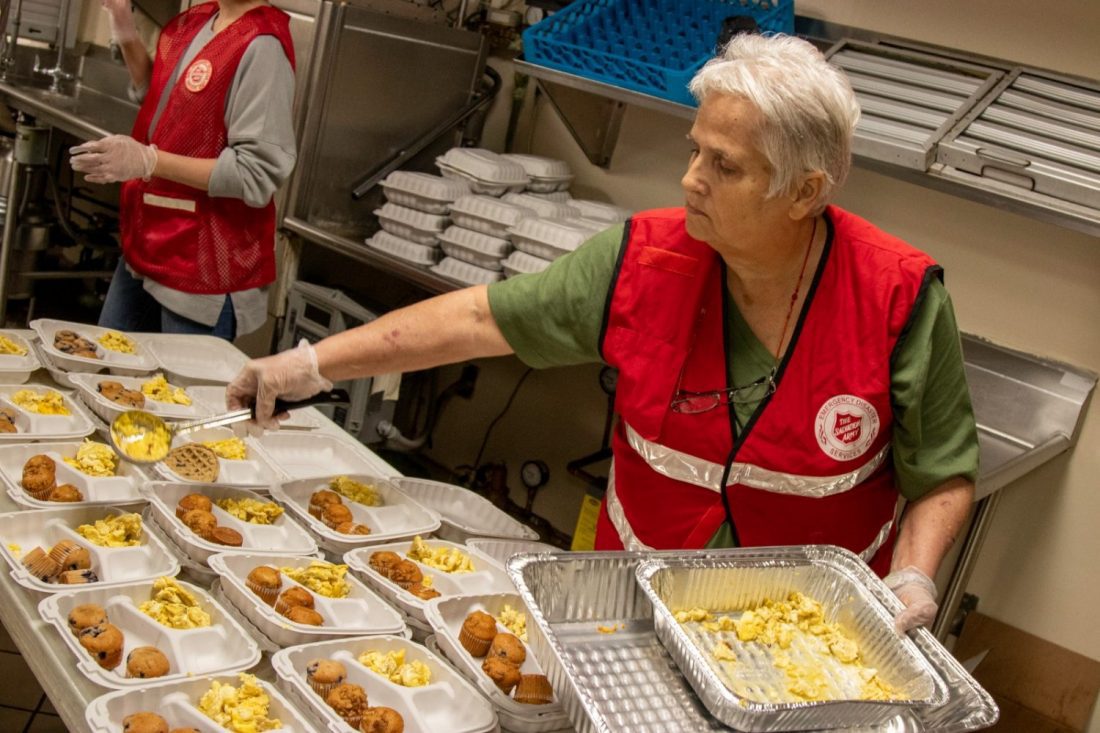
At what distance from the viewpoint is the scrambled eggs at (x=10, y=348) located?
2201mm

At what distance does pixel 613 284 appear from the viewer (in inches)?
68.2

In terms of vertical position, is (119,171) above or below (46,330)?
above

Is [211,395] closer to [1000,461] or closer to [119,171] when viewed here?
[119,171]

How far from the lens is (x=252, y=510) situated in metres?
1.88

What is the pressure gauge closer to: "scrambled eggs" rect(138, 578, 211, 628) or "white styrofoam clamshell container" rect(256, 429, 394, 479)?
"white styrofoam clamshell container" rect(256, 429, 394, 479)

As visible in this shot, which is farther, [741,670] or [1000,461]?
[1000,461]

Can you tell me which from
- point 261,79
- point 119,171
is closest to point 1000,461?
point 261,79

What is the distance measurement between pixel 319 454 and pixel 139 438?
1.37 feet

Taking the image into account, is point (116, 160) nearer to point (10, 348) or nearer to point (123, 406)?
point (10, 348)

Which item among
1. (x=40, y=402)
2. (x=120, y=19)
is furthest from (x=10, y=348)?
(x=120, y=19)

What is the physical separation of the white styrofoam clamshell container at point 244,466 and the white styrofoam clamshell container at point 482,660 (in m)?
0.51

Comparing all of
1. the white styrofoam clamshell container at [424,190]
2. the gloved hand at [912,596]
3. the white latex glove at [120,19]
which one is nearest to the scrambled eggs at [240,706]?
the gloved hand at [912,596]

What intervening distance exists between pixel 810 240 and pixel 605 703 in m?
0.81

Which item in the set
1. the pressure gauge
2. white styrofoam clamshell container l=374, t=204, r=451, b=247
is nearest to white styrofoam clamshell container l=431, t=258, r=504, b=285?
white styrofoam clamshell container l=374, t=204, r=451, b=247
